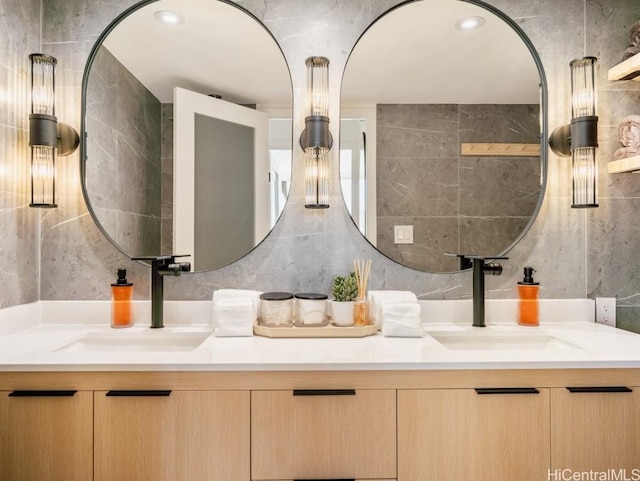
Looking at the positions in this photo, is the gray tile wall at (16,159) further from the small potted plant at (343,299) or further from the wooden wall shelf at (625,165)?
the wooden wall shelf at (625,165)

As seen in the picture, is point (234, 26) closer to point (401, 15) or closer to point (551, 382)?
point (401, 15)

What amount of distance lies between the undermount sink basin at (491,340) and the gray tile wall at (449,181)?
0.98 feet

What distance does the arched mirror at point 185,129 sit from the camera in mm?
1769

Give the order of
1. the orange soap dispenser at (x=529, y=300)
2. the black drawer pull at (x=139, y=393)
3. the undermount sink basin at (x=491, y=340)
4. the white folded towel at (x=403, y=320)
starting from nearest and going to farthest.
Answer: the black drawer pull at (x=139, y=393), the white folded towel at (x=403, y=320), the undermount sink basin at (x=491, y=340), the orange soap dispenser at (x=529, y=300)

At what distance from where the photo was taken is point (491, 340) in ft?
5.48

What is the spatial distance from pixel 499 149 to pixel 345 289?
2.99 ft

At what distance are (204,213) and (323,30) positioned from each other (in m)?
0.95

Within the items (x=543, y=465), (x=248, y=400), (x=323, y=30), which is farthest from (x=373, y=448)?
(x=323, y=30)

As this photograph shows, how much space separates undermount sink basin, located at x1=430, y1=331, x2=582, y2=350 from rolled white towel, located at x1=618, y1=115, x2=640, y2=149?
0.86m

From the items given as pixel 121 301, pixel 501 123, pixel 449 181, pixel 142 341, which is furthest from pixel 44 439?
pixel 501 123

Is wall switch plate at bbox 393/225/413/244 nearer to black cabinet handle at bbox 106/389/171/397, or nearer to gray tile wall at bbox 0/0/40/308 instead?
black cabinet handle at bbox 106/389/171/397

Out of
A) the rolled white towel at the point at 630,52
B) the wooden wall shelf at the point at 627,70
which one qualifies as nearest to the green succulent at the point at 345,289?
the wooden wall shelf at the point at 627,70

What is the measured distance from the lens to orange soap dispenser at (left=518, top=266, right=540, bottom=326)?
1.75 m

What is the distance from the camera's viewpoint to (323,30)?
1.82 m
